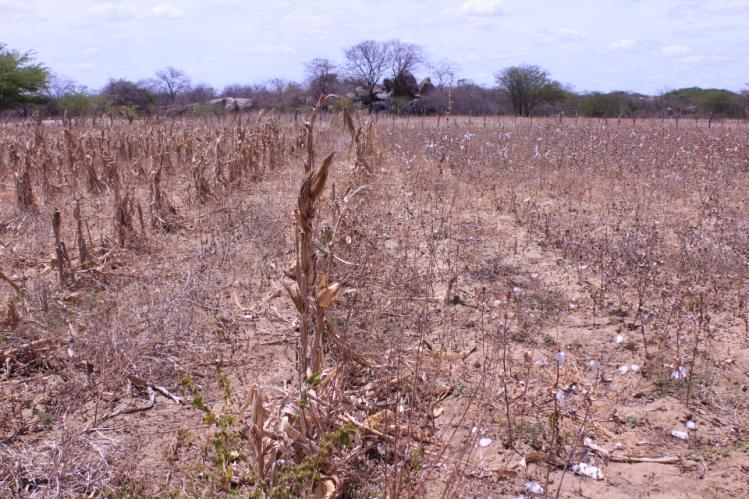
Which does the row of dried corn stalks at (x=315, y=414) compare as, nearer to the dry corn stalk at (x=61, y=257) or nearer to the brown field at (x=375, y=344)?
the brown field at (x=375, y=344)

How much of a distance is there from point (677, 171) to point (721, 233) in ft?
11.6

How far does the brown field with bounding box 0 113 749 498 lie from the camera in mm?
2385

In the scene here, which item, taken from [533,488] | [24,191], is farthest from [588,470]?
[24,191]

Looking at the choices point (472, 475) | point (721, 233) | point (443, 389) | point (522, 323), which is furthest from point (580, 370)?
point (721, 233)

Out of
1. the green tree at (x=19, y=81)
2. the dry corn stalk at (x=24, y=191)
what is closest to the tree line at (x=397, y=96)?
the green tree at (x=19, y=81)

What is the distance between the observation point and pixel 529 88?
126ft

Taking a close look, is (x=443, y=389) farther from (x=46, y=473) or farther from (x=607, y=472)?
(x=46, y=473)

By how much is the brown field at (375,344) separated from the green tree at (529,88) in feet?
107

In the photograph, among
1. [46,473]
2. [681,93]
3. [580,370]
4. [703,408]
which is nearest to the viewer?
[46,473]

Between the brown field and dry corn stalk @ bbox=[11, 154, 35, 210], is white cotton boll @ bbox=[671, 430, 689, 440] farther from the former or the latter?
dry corn stalk @ bbox=[11, 154, 35, 210]

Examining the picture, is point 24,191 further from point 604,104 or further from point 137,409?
point 604,104

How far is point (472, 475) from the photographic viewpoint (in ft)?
8.08

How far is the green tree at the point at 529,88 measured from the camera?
1508 inches

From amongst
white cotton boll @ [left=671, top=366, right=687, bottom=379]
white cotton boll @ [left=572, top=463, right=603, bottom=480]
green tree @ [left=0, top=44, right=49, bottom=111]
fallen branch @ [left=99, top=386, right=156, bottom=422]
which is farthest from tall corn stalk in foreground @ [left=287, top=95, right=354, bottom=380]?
green tree @ [left=0, top=44, right=49, bottom=111]
